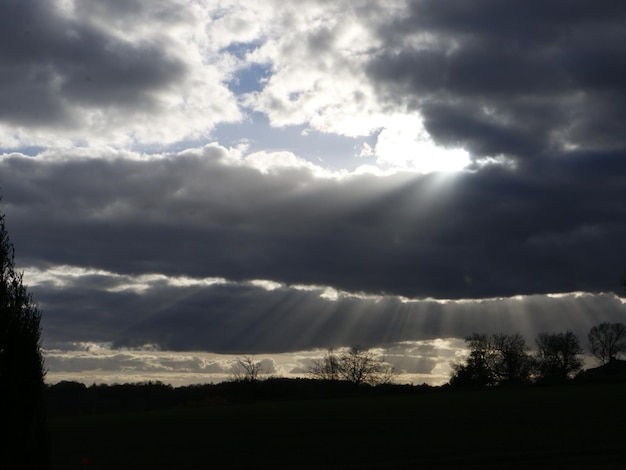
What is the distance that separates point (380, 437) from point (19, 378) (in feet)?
98.6

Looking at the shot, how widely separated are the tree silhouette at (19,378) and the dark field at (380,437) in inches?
713

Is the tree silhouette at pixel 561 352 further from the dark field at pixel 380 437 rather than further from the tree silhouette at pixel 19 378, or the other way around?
the tree silhouette at pixel 19 378

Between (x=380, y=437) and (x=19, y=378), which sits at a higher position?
(x=19, y=378)

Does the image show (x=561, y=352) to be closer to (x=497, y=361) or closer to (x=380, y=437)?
(x=497, y=361)

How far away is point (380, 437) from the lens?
4753cm

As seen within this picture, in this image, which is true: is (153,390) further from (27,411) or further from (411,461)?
(27,411)

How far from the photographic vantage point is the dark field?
120 ft

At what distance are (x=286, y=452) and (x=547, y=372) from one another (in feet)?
341

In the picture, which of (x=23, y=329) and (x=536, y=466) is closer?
(x=23, y=329)

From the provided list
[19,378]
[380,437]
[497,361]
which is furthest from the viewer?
Result: [497,361]

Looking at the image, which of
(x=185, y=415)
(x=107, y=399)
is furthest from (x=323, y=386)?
(x=185, y=415)

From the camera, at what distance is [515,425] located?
48.8 m

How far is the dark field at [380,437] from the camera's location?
36.6 metres

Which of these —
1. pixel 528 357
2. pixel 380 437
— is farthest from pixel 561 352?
pixel 380 437
